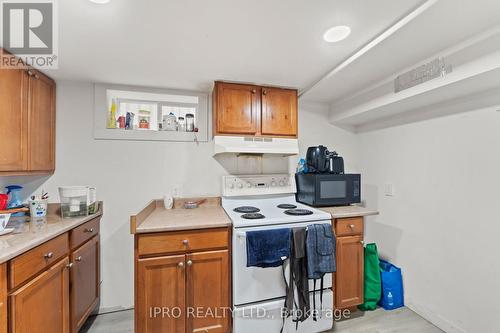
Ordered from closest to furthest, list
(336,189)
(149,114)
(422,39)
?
1. (422,39)
2. (336,189)
3. (149,114)

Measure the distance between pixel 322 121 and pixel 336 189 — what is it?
2.95ft

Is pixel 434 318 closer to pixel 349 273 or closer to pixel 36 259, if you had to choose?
pixel 349 273

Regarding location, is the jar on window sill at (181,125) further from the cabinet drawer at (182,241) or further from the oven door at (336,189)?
the oven door at (336,189)

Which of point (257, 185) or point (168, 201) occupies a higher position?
point (257, 185)

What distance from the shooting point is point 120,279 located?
197cm

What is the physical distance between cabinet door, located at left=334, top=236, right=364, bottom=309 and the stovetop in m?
0.35

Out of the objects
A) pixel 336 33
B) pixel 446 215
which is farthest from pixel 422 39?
pixel 446 215

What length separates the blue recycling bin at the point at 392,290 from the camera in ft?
6.52

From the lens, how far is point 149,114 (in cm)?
216

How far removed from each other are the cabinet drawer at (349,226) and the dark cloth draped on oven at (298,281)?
1.35 feet

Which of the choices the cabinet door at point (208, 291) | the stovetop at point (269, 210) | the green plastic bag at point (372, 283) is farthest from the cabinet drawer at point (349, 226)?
the cabinet door at point (208, 291)

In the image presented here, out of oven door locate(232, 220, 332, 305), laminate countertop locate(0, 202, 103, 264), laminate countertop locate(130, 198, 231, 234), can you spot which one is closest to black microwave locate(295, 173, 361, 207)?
oven door locate(232, 220, 332, 305)

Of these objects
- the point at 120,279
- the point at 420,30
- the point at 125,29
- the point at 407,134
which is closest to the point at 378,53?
the point at 420,30

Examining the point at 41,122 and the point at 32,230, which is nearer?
the point at 32,230
